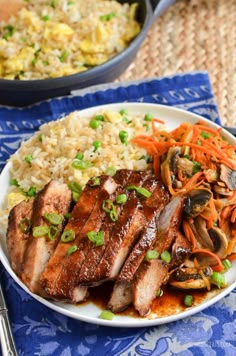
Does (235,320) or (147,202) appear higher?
(147,202)

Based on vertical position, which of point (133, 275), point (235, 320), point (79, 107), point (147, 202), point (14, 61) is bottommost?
point (235, 320)

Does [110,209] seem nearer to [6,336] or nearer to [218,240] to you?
[218,240]

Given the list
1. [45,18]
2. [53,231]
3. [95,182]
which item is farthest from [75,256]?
[45,18]

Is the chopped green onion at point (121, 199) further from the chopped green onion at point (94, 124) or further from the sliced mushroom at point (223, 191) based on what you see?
the chopped green onion at point (94, 124)

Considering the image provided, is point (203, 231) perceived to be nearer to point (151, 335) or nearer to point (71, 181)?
point (151, 335)

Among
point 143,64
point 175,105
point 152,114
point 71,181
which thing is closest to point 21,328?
point 71,181
